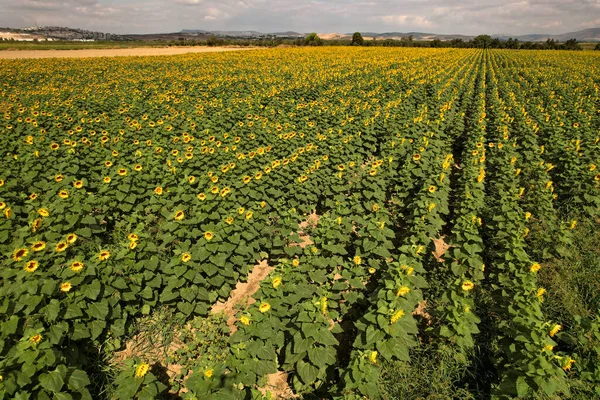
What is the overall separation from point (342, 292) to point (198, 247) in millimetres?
2356

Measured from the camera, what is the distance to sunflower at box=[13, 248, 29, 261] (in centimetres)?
372

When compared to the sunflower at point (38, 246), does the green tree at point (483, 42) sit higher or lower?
higher

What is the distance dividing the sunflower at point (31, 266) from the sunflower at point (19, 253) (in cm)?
16

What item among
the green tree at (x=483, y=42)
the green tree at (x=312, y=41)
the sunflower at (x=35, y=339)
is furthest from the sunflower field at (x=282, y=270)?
the green tree at (x=483, y=42)

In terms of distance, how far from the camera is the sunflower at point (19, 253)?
3.72m

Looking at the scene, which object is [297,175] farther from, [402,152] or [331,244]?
[402,152]

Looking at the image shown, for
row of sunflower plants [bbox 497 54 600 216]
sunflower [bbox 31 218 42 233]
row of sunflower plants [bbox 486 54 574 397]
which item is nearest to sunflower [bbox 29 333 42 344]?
sunflower [bbox 31 218 42 233]

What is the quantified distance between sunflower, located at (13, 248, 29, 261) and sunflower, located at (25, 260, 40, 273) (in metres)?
0.16

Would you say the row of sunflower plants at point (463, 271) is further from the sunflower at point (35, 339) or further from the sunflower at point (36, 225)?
the sunflower at point (36, 225)

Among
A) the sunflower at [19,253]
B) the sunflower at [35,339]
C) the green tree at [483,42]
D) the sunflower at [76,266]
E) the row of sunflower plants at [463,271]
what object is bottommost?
the row of sunflower plants at [463,271]

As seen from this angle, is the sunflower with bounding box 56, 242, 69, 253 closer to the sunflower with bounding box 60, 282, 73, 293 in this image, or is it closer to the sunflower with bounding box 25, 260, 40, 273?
the sunflower with bounding box 25, 260, 40, 273

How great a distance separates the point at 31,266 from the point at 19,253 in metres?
0.31

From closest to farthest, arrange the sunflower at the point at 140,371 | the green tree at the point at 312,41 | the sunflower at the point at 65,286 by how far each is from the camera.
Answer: the sunflower at the point at 140,371 < the sunflower at the point at 65,286 < the green tree at the point at 312,41

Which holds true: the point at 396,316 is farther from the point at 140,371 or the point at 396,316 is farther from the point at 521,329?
the point at 140,371
